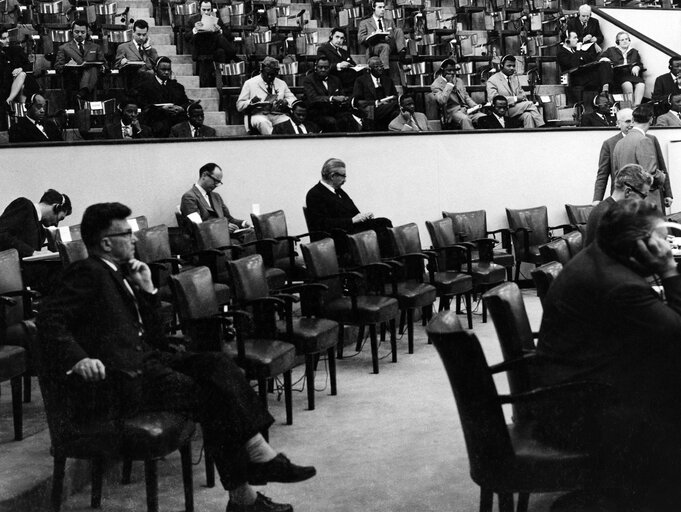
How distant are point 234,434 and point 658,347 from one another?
4.29ft

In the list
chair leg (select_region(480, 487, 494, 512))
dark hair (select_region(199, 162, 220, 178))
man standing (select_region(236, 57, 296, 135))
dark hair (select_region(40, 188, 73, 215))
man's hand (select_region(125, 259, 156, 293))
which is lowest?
chair leg (select_region(480, 487, 494, 512))

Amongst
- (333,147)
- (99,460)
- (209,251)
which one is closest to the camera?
(99,460)

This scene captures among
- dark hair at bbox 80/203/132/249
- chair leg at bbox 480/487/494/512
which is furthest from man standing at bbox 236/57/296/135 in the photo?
chair leg at bbox 480/487/494/512

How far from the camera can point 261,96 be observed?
29.5ft

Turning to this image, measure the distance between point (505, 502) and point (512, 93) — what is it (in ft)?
27.1

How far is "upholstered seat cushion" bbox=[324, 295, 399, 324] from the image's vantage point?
17.0 feet

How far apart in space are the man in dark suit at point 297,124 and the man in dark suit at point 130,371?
5260 mm

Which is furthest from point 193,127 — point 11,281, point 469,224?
point 11,281

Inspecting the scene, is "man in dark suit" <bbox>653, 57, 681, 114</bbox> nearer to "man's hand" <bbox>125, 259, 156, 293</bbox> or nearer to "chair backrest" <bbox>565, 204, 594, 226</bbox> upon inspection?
"chair backrest" <bbox>565, 204, 594, 226</bbox>

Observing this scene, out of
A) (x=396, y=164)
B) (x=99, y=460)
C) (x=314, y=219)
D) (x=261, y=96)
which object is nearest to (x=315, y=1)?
(x=261, y=96)

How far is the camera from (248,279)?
434 cm

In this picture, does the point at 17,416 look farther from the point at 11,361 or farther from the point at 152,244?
the point at 152,244

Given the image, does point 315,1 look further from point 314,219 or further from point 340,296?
point 340,296

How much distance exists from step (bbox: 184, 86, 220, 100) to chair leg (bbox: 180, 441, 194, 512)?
6.82m
